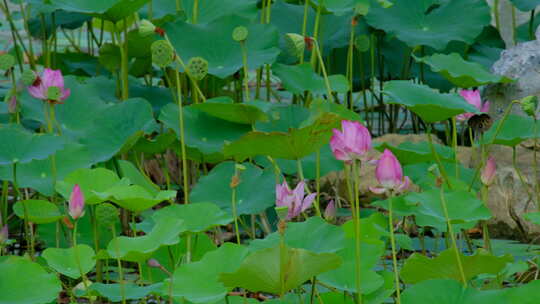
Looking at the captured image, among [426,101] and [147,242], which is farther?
[426,101]

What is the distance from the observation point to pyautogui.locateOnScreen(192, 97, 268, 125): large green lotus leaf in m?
1.72

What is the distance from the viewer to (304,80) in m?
1.95

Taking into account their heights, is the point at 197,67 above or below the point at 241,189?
above

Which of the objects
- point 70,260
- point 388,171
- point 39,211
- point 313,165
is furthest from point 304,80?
point 388,171

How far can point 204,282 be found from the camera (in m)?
1.20

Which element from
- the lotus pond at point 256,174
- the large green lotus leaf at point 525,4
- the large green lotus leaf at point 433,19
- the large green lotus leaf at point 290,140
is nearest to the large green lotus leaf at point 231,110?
the lotus pond at point 256,174

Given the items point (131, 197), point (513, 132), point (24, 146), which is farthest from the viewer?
point (513, 132)

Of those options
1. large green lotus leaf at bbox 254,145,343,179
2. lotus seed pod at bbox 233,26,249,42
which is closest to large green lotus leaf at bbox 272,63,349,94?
large green lotus leaf at bbox 254,145,343,179

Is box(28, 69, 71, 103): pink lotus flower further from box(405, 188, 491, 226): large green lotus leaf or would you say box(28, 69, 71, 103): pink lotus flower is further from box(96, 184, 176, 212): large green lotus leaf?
box(405, 188, 491, 226): large green lotus leaf

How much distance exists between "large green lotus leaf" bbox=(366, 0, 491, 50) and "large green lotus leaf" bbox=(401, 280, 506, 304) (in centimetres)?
131

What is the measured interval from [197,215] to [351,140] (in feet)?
1.21

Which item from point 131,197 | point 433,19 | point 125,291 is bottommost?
point 125,291

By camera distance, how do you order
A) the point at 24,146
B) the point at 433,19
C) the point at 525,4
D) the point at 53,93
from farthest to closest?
1. the point at 525,4
2. the point at 433,19
3. the point at 53,93
4. the point at 24,146

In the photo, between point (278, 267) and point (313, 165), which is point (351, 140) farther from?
point (313, 165)
